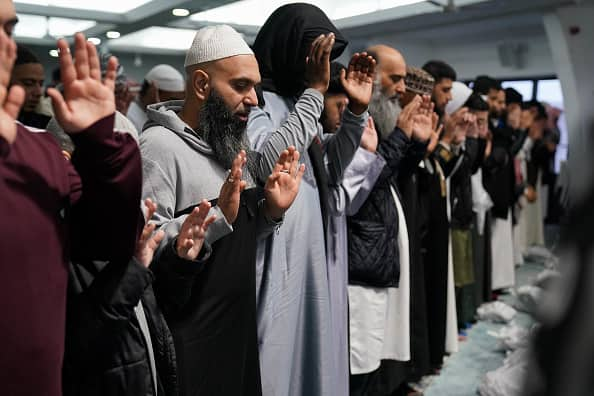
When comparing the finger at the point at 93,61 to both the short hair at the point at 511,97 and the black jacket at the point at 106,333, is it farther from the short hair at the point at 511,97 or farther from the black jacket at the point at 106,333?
the short hair at the point at 511,97

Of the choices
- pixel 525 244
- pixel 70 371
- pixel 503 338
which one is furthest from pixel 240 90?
pixel 525 244

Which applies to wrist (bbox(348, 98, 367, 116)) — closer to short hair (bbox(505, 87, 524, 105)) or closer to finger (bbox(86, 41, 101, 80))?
finger (bbox(86, 41, 101, 80))

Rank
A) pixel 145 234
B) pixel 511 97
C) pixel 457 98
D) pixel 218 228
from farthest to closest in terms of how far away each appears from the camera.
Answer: pixel 511 97, pixel 457 98, pixel 218 228, pixel 145 234

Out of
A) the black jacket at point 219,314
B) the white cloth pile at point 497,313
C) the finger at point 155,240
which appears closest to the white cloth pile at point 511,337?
the white cloth pile at point 497,313

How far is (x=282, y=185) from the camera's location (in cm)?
208

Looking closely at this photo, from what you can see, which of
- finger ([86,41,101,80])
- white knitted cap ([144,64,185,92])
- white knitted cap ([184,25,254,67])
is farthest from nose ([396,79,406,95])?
finger ([86,41,101,80])

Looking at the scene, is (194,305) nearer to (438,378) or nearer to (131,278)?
(131,278)

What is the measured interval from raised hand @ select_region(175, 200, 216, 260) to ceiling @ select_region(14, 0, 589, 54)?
190 inches

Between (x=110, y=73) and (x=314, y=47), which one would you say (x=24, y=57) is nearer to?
(x=314, y=47)

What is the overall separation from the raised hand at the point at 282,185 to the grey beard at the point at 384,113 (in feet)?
4.00

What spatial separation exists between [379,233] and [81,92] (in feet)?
6.52

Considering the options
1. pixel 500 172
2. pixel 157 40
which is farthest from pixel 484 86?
pixel 157 40

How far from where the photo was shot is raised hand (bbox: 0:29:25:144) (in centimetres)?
108

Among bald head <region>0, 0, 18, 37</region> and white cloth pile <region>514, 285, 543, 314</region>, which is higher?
bald head <region>0, 0, 18, 37</region>
